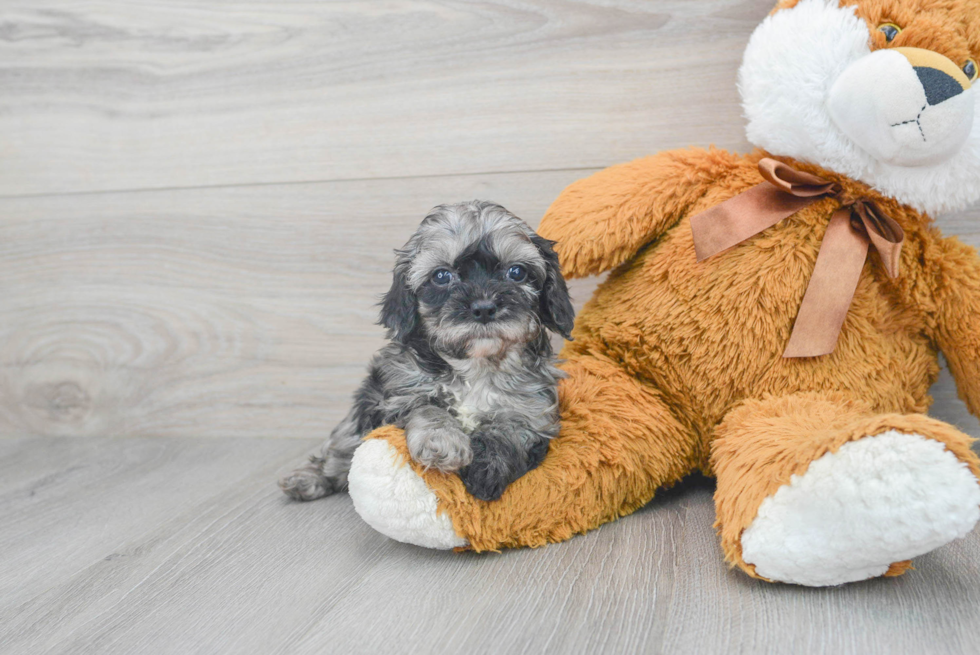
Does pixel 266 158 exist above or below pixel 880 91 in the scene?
below

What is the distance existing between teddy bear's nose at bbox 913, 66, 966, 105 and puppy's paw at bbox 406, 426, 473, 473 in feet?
3.21

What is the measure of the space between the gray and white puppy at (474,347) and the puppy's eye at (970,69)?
793 millimetres

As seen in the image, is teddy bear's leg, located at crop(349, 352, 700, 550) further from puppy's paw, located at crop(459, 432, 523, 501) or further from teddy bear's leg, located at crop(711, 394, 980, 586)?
teddy bear's leg, located at crop(711, 394, 980, 586)

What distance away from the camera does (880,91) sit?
132 centimetres

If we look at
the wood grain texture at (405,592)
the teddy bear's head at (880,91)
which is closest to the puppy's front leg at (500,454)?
the wood grain texture at (405,592)

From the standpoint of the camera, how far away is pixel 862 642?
1.03 meters

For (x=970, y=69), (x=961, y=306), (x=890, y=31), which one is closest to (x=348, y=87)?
(x=890, y=31)

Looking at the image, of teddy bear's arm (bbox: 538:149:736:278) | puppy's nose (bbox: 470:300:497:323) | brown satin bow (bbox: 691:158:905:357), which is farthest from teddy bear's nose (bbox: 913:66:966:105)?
puppy's nose (bbox: 470:300:497:323)

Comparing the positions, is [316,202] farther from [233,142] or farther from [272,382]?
[272,382]

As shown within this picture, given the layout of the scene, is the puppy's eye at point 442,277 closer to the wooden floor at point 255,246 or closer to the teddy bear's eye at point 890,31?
the wooden floor at point 255,246

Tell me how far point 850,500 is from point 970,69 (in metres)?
0.83

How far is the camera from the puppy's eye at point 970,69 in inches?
53.6

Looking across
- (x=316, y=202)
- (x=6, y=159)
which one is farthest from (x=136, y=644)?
(x=6, y=159)

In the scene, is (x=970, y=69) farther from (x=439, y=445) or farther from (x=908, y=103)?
(x=439, y=445)
